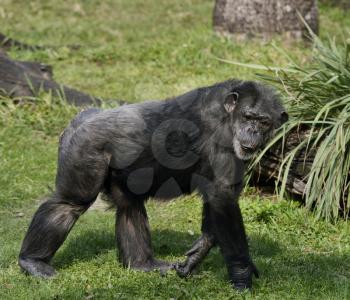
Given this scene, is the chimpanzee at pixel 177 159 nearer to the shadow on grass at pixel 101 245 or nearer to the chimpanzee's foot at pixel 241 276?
the chimpanzee's foot at pixel 241 276

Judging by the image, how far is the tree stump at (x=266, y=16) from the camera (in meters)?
11.7

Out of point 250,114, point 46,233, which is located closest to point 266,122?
point 250,114

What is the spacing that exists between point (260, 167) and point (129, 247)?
1.95 metres

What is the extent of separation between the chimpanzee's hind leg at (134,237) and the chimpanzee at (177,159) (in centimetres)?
26

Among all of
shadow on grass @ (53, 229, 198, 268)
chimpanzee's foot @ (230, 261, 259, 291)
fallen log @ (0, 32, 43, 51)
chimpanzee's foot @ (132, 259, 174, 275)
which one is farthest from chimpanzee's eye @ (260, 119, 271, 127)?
fallen log @ (0, 32, 43, 51)

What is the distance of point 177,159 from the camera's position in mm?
5797

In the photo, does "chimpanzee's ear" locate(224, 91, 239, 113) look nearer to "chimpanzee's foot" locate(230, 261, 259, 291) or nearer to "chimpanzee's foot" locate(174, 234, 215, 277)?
"chimpanzee's foot" locate(174, 234, 215, 277)

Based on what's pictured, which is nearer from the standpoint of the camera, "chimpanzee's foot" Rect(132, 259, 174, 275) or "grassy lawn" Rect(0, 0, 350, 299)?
"grassy lawn" Rect(0, 0, 350, 299)

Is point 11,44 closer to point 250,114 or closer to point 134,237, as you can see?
point 134,237

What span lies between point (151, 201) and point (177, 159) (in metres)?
2.41

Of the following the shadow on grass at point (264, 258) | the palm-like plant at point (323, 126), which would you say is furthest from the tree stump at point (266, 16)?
the shadow on grass at point (264, 258)

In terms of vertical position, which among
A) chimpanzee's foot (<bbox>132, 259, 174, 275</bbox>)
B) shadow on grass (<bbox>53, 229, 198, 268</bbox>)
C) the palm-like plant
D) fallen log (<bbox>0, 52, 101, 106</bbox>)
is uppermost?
the palm-like plant

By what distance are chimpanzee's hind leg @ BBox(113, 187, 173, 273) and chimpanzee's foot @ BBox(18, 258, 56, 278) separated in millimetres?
658

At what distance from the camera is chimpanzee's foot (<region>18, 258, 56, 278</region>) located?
19.1 feet
